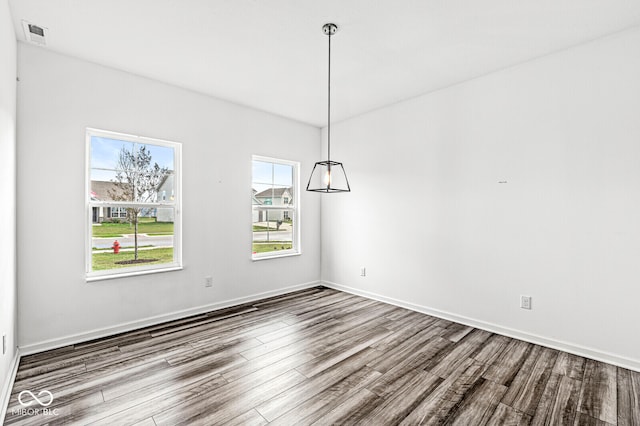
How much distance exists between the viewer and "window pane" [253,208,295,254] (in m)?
4.55

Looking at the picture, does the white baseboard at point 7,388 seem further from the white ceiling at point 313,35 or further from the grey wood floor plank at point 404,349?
the white ceiling at point 313,35

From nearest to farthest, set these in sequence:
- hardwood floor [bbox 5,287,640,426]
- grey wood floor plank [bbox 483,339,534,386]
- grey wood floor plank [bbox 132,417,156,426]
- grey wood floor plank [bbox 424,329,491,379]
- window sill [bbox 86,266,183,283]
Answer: grey wood floor plank [bbox 132,417,156,426] → hardwood floor [bbox 5,287,640,426] → grey wood floor plank [bbox 483,339,534,386] → grey wood floor plank [bbox 424,329,491,379] → window sill [bbox 86,266,183,283]

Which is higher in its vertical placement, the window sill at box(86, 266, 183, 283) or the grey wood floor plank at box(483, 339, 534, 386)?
the window sill at box(86, 266, 183, 283)

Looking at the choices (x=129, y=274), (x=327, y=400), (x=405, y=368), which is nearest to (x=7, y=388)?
(x=129, y=274)

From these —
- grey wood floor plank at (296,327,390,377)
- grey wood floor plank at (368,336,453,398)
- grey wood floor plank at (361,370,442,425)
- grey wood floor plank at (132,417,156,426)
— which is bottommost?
grey wood floor plank at (361,370,442,425)

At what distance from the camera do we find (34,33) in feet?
8.47

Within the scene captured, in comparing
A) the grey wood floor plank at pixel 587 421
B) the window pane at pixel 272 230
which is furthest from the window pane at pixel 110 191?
the grey wood floor plank at pixel 587 421

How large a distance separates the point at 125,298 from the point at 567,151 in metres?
4.60

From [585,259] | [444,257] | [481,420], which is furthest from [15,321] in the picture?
[585,259]

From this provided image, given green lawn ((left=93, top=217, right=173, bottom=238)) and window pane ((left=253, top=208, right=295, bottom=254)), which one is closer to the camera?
green lawn ((left=93, top=217, right=173, bottom=238))

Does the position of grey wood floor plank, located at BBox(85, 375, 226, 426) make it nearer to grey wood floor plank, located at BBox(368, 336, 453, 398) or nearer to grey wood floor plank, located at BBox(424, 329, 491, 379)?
grey wood floor plank, located at BBox(368, 336, 453, 398)

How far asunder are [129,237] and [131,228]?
0.33ft

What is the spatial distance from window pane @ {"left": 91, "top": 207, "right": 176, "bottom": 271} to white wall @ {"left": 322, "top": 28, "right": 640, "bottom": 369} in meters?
2.74

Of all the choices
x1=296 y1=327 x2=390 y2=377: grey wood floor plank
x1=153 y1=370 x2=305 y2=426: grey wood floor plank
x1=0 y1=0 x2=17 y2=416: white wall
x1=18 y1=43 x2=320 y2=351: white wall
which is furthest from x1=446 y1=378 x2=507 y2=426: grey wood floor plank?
x1=18 y1=43 x2=320 y2=351: white wall
